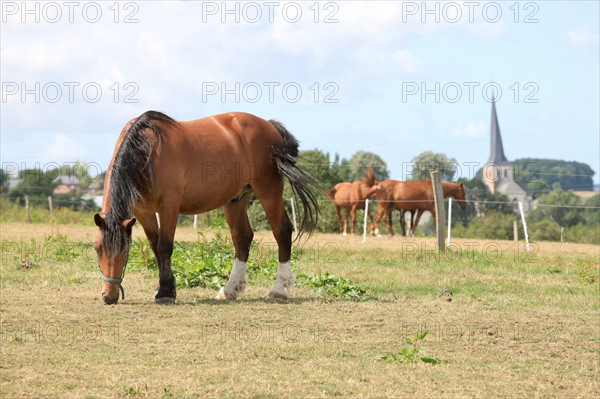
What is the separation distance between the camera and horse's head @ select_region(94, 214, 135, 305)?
9.81 m

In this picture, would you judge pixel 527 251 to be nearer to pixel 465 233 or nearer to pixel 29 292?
pixel 29 292

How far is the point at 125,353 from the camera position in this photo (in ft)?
24.4

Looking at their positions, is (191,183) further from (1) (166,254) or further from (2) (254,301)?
(2) (254,301)

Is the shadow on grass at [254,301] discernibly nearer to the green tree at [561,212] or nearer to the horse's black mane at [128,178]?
the horse's black mane at [128,178]

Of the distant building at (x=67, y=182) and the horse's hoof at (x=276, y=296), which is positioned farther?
the distant building at (x=67, y=182)

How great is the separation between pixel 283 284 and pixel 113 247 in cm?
237

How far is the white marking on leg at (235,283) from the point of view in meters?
11.2

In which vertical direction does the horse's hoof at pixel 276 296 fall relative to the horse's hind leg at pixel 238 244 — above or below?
below

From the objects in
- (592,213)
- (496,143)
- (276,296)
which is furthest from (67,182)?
(496,143)

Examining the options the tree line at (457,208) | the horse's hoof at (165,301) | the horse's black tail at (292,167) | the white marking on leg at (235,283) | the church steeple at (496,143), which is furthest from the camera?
the church steeple at (496,143)

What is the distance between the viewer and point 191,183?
1087 cm

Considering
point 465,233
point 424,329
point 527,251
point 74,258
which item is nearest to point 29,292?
point 74,258

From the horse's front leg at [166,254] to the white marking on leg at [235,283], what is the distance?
78 cm

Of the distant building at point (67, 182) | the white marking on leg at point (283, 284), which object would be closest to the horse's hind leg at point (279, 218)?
the white marking on leg at point (283, 284)
